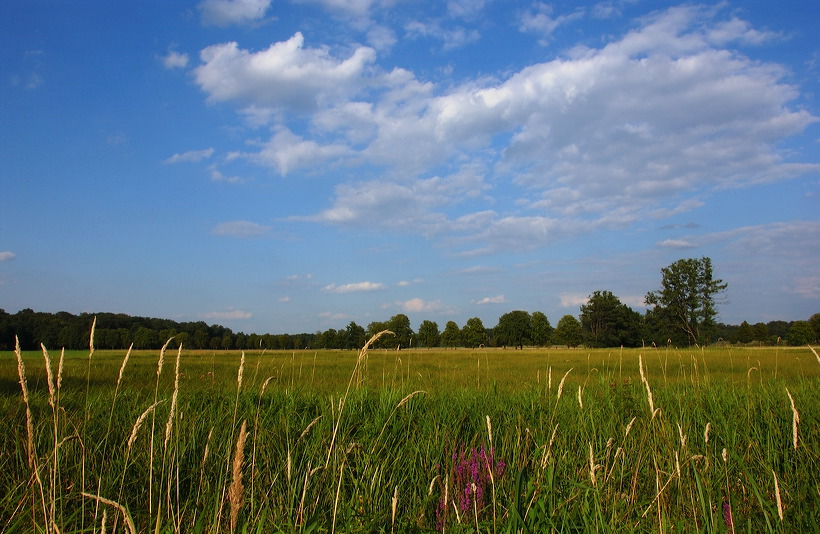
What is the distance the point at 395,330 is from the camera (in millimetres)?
92812

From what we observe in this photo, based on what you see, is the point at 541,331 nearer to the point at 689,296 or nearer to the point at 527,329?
the point at 527,329

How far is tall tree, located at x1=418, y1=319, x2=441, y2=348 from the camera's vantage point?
109750 mm

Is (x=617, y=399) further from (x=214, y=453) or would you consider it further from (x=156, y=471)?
(x=156, y=471)

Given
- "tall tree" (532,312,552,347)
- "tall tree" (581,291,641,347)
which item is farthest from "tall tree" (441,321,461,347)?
"tall tree" (581,291,641,347)

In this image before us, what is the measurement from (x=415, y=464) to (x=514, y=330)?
98827mm

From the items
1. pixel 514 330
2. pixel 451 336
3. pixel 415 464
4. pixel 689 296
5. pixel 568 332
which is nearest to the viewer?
pixel 415 464

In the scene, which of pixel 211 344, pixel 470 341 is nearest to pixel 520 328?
pixel 470 341

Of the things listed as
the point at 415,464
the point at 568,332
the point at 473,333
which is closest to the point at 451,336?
the point at 473,333

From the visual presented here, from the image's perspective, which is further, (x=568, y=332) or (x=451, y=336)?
(x=451, y=336)

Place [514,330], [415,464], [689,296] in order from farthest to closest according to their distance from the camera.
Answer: [514,330] → [689,296] → [415,464]

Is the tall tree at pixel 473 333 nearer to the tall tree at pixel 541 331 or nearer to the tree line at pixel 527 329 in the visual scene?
the tree line at pixel 527 329

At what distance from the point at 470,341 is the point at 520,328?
1179 centimetres

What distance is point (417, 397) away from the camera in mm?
5793

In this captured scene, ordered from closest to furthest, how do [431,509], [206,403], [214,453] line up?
[431,509] < [214,453] < [206,403]
